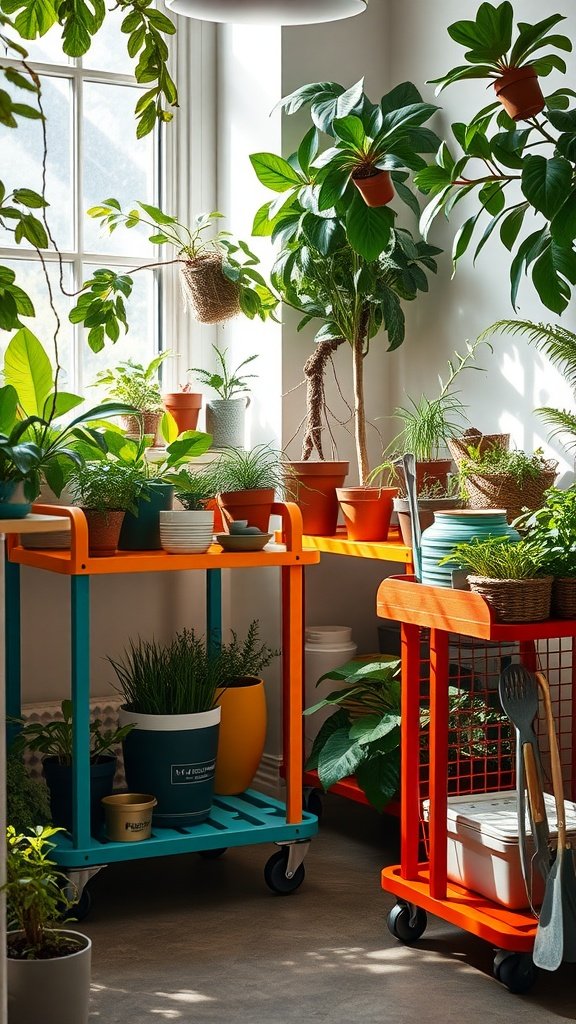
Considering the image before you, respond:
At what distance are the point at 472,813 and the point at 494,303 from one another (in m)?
1.49

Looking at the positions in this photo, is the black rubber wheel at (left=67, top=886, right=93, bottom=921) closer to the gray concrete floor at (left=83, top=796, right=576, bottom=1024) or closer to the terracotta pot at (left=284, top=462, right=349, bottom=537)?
the gray concrete floor at (left=83, top=796, right=576, bottom=1024)

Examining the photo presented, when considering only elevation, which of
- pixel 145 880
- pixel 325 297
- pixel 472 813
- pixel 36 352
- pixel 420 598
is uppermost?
pixel 325 297

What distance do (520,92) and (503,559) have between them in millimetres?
1012

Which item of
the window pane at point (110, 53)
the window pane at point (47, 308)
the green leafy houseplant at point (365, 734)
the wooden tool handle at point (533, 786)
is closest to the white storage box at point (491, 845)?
the wooden tool handle at point (533, 786)

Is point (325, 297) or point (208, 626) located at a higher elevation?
point (325, 297)

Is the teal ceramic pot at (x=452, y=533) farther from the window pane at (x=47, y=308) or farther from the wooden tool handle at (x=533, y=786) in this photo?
the window pane at (x=47, y=308)

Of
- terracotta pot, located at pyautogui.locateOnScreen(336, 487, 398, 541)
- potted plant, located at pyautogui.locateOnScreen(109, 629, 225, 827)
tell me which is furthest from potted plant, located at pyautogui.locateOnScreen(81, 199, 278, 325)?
potted plant, located at pyautogui.locateOnScreen(109, 629, 225, 827)

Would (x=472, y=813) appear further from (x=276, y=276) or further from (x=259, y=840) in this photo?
(x=276, y=276)

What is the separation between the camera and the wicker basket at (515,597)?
7.52ft

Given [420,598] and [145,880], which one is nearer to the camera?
[420,598]

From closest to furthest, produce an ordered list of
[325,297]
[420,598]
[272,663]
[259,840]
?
[420,598]
[259,840]
[325,297]
[272,663]

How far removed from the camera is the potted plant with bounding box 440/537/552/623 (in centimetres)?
230

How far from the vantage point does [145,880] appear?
10.3ft

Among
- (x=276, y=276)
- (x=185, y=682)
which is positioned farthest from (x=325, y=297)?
(x=185, y=682)
